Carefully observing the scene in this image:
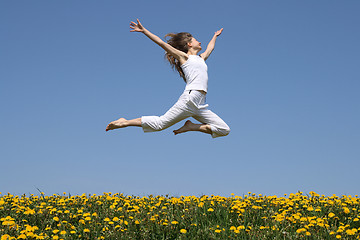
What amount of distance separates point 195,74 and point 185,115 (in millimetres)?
815

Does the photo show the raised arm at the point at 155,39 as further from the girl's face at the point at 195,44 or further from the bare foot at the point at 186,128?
the bare foot at the point at 186,128

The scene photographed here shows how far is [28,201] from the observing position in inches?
323

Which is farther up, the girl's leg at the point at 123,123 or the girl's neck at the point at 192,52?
the girl's neck at the point at 192,52

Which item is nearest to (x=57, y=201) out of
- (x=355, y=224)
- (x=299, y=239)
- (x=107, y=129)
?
(x=107, y=129)

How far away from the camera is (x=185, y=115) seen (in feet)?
24.1

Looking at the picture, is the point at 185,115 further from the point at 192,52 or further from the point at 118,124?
the point at 192,52

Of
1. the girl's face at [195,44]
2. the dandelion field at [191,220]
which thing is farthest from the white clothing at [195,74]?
the dandelion field at [191,220]

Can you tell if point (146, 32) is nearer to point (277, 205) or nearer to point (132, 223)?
point (132, 223)

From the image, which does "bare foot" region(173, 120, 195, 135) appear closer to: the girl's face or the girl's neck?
the girl's neck

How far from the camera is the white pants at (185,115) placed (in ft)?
23.7

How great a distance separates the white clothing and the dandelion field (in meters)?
2.19

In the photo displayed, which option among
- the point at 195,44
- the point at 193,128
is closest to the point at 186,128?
the point at 193,128

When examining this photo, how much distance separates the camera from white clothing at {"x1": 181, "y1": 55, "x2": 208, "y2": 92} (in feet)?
24.1

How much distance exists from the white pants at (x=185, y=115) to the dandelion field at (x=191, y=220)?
1428 mm
